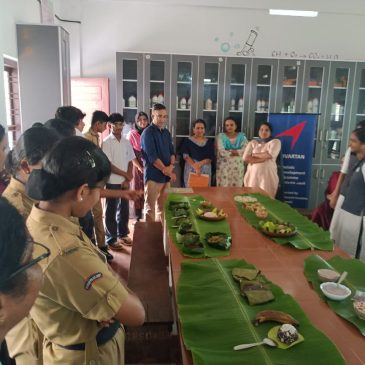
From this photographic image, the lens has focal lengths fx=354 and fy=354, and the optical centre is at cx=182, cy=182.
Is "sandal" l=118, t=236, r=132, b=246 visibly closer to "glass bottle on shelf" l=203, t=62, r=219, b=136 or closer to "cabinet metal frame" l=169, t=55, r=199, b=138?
"cabinet metal frame" l=169, t=55, r=199, b=138

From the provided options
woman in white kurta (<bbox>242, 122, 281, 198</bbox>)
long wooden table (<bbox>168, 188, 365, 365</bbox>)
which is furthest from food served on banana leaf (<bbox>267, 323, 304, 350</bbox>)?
woman in white kurta (<bbox>242, 122, 281, 198</bbox>)

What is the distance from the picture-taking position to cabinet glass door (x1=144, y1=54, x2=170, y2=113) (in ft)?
17.1

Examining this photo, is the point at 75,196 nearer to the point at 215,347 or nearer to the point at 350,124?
the point at 215,347

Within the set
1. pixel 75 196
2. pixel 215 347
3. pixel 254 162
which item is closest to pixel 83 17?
pixel 254 162

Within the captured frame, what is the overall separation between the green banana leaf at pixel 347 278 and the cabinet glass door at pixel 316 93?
4.07 m

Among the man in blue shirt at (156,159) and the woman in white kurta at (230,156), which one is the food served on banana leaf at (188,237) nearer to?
the man in blue shirt at (156,159)

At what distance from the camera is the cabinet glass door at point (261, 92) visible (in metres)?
5.35

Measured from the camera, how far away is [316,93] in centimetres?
556

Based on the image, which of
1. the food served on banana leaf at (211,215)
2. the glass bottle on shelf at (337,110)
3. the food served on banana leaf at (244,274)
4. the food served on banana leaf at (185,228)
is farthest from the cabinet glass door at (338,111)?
the food served on banana leaf at (244,274)

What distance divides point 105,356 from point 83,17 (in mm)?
5398

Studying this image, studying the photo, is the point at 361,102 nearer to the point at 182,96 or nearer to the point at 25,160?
the point at 182,96

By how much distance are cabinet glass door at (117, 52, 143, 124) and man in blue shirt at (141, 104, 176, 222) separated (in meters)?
1.45

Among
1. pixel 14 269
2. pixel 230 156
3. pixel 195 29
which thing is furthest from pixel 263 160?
pixel 14 269

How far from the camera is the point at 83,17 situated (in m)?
5.43
